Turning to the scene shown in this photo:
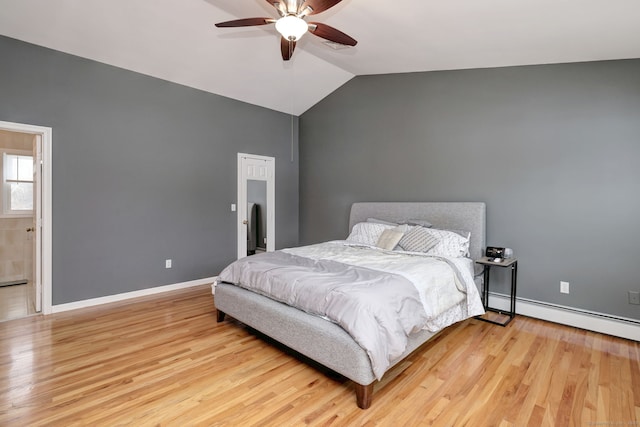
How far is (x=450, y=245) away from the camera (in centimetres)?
348

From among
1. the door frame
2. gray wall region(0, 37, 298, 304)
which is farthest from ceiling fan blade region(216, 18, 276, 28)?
the door frame

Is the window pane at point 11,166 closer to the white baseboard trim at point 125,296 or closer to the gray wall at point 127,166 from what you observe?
the gray wall at point 127,166

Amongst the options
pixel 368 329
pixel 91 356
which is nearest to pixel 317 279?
pixel 368 329

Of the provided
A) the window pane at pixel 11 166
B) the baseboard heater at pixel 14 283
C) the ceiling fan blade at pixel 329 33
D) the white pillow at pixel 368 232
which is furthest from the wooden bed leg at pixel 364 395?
the window pane at pixel 11 166

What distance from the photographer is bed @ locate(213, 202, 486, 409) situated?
6.42 feet

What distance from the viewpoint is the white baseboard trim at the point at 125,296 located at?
358 cm

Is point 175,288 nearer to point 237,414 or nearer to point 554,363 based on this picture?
point 237,414

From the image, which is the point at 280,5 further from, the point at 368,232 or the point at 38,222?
the point at 38,222

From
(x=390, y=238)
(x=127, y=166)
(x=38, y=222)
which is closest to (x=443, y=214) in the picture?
(x=390, y=238)

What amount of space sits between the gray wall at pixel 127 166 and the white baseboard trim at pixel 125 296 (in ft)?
0.20

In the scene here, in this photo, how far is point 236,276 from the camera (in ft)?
10.2

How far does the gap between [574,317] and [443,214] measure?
1.67m

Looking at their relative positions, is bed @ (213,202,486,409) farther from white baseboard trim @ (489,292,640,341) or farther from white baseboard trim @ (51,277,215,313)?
white baseboard trim @ (51,277,215,313)

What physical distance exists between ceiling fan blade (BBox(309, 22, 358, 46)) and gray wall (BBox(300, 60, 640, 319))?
2.04 m
